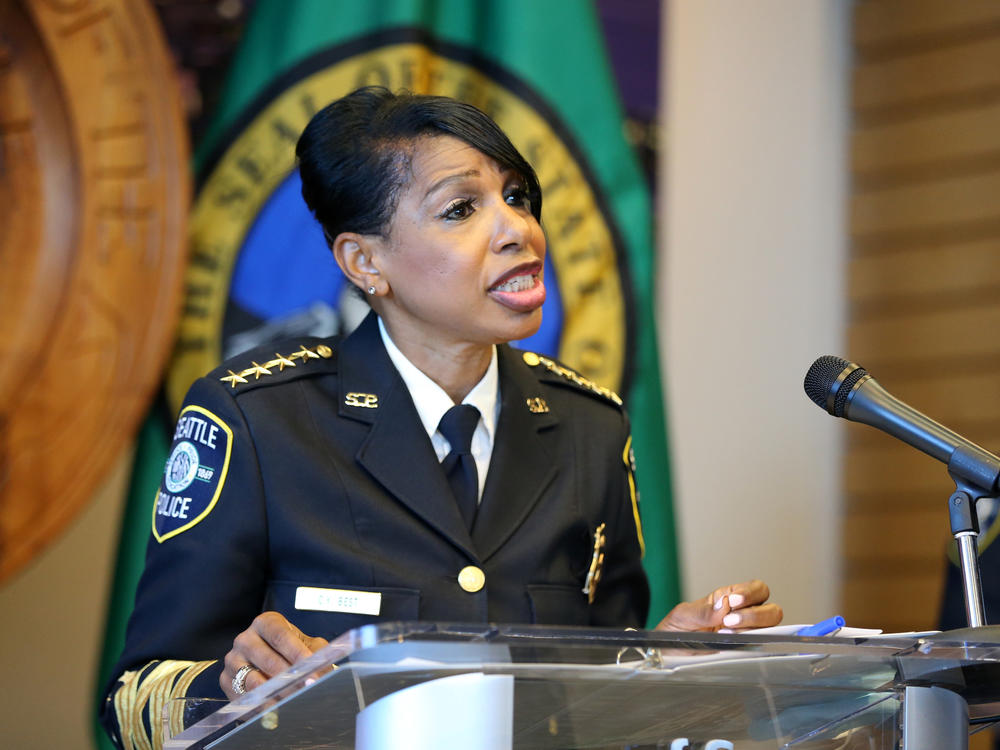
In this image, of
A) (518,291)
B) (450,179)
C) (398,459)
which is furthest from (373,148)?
(398,459)

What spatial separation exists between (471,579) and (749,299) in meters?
1.87

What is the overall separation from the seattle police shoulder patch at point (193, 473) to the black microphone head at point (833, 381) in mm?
653

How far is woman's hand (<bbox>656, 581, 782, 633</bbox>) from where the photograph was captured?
50.0 inches

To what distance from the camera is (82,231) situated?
2264mm

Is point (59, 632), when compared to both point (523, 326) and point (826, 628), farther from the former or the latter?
point (826, 628)

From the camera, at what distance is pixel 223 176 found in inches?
94.8

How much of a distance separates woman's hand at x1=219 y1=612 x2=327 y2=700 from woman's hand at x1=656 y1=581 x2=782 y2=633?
1.41 ft

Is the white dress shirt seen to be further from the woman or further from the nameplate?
the nameplate

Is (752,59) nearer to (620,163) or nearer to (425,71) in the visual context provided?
(620,163)

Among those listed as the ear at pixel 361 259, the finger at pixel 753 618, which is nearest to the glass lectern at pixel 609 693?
the finger at pixel 753 618

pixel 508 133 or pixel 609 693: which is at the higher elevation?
pixel 508 133

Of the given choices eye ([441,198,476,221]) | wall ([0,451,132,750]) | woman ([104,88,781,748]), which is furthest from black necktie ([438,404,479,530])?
wall ([0,451,132,750])

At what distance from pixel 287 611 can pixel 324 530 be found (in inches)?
3.8

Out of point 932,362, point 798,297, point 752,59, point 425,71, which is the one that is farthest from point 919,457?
point 425,71
